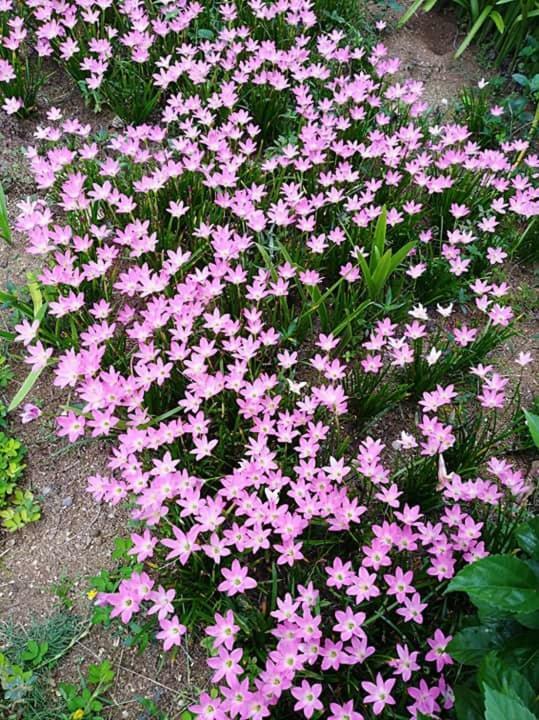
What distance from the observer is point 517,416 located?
2.58 meters

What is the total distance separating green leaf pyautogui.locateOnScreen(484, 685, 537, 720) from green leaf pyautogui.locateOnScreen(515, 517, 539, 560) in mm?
515

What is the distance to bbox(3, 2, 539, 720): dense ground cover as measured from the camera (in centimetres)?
195

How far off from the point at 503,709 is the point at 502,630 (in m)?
0.57

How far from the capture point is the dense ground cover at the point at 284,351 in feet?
6.38

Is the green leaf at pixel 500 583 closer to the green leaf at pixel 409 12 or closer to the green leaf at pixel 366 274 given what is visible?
the green leaf at pixel 366 274

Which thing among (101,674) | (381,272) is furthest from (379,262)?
(101,674)

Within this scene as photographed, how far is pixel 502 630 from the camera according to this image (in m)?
1.66

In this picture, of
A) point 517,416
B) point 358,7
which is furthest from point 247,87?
point 517,416

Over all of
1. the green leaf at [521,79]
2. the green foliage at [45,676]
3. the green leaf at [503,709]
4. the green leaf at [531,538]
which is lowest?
the green foliage at [45,676]

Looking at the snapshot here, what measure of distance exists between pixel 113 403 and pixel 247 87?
2174 mm

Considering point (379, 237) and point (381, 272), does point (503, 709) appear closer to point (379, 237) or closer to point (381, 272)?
point (381, 272)

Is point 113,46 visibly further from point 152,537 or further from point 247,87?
point 152,537

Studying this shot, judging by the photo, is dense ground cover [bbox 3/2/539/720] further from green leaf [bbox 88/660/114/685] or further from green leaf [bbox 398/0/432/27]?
green leaf [bbox 398/0/432/27]

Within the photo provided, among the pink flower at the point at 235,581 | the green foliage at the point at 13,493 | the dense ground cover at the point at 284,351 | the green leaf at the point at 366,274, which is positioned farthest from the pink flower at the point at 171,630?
the green leaf at the point at 366,274
